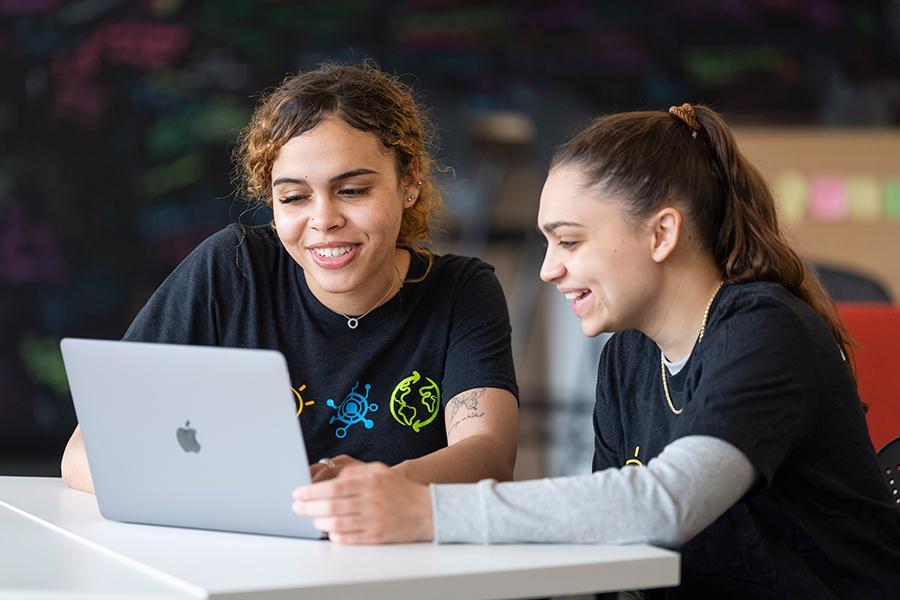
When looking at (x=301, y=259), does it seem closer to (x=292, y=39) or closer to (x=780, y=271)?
(x=780, y=271)

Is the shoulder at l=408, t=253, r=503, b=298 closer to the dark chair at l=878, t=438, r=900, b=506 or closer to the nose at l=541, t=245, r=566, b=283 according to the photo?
the nose at l=541, t=245, r=566, b=283

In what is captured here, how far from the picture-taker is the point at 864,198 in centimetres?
504

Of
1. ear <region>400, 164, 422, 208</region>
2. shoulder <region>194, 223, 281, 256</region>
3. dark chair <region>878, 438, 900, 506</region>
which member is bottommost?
dark chair <region>878, 438, 900, 506</region>

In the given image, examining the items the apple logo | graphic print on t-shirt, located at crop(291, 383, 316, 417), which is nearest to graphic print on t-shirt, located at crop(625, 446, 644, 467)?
graphic print on t-shirt, located at crop(291, 383, 316, 417)

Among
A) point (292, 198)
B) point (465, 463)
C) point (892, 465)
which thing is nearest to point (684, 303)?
point (465, 463)

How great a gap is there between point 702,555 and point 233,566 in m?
0.58

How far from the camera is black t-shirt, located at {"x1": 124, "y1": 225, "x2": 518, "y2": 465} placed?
187 cm

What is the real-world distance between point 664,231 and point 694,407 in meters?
0.26

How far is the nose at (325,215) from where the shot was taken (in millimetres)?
1791

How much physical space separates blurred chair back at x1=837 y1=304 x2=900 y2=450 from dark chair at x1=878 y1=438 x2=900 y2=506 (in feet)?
0.07

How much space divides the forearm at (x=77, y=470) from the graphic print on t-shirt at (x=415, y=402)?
1.43 feet

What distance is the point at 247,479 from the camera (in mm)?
1300

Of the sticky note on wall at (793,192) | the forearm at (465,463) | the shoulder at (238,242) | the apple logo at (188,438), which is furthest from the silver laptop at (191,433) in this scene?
the sticky note on wall at (793,192)

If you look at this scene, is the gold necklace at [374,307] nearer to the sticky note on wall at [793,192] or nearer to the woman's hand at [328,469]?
the woman's hand at [328,469]
